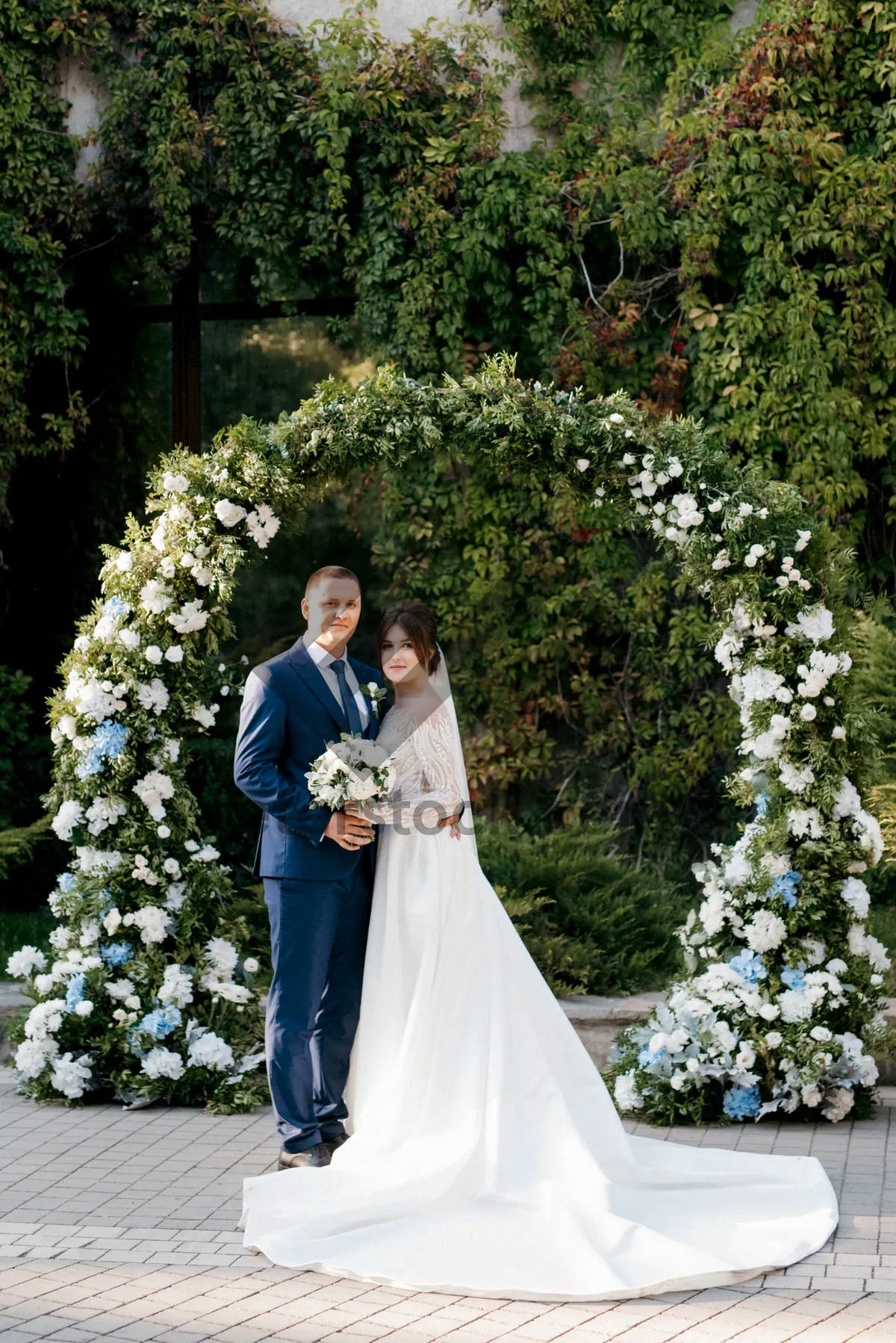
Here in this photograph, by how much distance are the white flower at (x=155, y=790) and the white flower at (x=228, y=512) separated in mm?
1143

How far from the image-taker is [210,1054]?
6074 mm

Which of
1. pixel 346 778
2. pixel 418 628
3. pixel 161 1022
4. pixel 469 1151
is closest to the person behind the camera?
pixel 469 1151

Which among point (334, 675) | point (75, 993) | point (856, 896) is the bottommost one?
point (75, 993)

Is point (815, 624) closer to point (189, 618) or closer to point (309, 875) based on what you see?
point (309, 875)

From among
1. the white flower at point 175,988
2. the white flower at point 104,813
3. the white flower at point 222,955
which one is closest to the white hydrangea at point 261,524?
the white flower at point 104,813

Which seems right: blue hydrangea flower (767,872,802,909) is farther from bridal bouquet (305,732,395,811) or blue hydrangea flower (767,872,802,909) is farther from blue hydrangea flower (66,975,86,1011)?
blue hydrangea flower (66,975,86,1011)

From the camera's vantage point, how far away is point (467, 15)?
9.26 meters

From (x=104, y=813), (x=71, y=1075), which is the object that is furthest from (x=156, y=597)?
(x=71, y=1075)

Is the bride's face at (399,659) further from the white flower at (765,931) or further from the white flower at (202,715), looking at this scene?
the white flower at (765,931)

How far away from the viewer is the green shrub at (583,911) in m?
7.00

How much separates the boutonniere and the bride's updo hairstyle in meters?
0.18

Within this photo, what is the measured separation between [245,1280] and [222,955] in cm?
222

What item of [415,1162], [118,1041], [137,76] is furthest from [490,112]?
[415,1162]

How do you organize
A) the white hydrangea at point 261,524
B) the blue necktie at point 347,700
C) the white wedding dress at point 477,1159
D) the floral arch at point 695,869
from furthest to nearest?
the white hydrangea at point 261,524 < the floral arch at point 695,869 < the blue necktie at point 347,700 < the white wedding dress at point 477,1159
